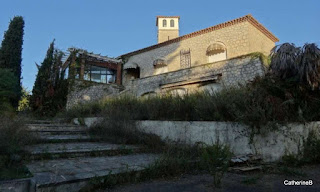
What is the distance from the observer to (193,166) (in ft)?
11.7

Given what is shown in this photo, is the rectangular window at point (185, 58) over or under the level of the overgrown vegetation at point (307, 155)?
over

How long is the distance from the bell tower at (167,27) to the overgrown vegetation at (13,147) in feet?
77.4

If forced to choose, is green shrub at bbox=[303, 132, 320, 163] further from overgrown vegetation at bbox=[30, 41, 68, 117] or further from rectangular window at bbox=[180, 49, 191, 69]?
rectangular window at bbox=[180, 49, 191, 69]

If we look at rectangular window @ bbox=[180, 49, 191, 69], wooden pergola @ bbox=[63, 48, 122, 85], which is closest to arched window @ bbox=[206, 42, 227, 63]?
rectangular window @ bbox=[180, 49, 191, 69]

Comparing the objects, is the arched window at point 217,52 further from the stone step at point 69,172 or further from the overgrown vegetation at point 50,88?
the stone step at point 69,172

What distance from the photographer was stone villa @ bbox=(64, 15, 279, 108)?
38.7 ft

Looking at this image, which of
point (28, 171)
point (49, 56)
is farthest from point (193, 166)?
point (49, 56)

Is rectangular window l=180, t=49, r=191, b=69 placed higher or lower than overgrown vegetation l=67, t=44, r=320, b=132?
higher

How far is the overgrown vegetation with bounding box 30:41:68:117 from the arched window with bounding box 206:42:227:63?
430 inches

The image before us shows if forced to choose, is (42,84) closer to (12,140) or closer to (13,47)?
(13,47)

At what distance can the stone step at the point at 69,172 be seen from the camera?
2312mm

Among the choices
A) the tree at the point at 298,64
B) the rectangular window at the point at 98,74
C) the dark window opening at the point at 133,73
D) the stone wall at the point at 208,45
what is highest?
the stone wall at the point at 208,45

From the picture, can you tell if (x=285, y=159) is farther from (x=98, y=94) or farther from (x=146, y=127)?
(x=98, y=94)

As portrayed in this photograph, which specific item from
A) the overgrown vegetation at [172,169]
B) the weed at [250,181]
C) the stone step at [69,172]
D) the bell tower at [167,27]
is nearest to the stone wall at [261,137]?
the overgrown vegetation at [172,169]
